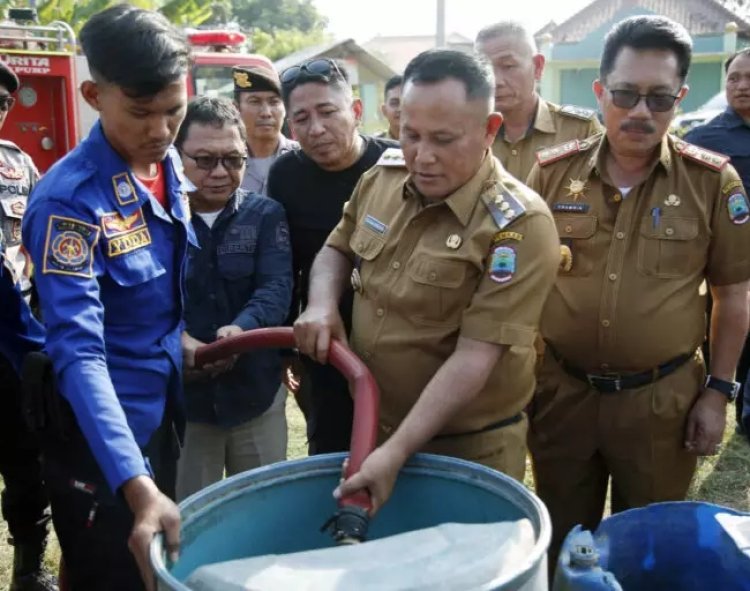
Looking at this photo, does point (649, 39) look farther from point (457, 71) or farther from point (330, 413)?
point (330, 413)

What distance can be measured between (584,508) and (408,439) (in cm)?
115

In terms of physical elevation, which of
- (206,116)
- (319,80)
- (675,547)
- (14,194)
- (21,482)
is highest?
(319,80)

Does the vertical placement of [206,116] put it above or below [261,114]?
above

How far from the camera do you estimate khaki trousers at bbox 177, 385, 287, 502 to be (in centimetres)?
280

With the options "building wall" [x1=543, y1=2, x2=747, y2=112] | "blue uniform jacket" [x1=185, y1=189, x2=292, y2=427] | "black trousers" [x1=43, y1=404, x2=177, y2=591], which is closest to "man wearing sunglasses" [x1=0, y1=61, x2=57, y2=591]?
"blue uniform jacket" [x1=185, y1=189, x2=292, y2=427]

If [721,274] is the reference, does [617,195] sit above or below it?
above

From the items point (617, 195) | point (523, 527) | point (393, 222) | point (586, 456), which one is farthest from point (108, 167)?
point (586, 456)

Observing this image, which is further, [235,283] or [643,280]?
[235,283]

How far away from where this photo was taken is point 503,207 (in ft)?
6.17

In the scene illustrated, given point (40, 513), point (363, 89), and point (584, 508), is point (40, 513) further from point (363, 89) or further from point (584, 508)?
point (363, 89)

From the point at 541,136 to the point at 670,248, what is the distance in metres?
1.28

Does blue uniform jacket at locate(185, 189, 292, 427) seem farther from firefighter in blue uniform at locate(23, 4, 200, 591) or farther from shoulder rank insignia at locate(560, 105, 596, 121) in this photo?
shoulder rank insignia at locate(560, 105, 596, 121)

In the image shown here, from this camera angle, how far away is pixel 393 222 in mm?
2092

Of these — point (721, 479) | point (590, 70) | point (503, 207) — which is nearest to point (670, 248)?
point (503, 207)
